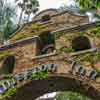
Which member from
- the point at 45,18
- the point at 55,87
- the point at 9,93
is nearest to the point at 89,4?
the point at 55,87

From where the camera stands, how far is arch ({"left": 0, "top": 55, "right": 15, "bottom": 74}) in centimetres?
1156

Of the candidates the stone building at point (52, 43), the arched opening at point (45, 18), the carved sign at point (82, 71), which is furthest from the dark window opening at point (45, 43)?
the carved sign at point (82, 71)

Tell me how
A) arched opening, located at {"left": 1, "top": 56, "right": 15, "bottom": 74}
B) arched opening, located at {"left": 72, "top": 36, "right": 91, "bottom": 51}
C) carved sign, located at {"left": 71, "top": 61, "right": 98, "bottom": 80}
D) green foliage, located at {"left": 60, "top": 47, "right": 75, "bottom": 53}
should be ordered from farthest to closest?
arched opening, located at {"left": 1, "top": 56, "right": 15, "bottom": 74}, arched opening, located at {"left": 72, "top": 36, "right": 91, "bottom": 51}, green foliage, located at {"left": 60, "top": 47, "right": 75, "bottom": 53}, carved sign, located at {"left": 71, "top": 61, "right": 98, "bottom": 80}

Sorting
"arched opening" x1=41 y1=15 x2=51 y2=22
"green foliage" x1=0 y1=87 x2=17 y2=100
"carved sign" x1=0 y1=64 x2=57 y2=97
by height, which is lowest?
"green foliage" x1=0 y1=87 x2=17 y2=100

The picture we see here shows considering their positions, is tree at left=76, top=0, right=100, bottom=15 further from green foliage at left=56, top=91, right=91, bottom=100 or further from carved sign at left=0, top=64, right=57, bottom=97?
green foliage at left=56, top=91, right=91, bottom=100

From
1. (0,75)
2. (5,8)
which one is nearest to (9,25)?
(5,8)

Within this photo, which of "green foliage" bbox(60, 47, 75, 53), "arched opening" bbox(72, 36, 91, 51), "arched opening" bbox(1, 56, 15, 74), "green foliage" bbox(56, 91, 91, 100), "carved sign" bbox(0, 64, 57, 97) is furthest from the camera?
"green foliage" bbox(56, 91, 91, 100)

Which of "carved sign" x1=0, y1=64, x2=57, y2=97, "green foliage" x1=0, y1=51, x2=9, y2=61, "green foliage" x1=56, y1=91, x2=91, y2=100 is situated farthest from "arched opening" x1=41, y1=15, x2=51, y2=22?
"green foliage" x1=56, y1=91, x2=91, y2=100

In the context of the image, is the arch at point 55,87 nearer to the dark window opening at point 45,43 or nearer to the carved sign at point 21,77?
the carved sign at point 21,77

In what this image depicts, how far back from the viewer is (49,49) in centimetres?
1166

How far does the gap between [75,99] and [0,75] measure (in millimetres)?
6428

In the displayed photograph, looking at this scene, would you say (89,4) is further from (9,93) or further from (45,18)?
(45,18)

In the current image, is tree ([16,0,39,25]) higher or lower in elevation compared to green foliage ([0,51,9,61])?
higher

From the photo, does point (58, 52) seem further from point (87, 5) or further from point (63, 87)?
point (87, 5)
